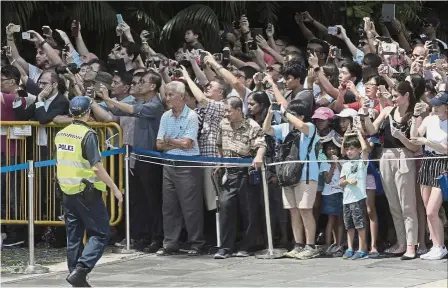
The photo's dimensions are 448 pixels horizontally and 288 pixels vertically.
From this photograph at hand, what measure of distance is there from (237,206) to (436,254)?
2501 millimetres

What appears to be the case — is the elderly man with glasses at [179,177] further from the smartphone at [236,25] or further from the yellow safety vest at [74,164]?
the smartphone at [236,25]

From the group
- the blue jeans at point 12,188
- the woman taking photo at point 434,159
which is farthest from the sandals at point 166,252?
the woman taking photo at point 434,159

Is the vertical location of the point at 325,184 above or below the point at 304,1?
below

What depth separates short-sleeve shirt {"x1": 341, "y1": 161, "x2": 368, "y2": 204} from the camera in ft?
47.3

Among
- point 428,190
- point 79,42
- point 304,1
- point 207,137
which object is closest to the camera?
point 428,190

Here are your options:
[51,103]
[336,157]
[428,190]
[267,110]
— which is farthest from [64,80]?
[428,190]

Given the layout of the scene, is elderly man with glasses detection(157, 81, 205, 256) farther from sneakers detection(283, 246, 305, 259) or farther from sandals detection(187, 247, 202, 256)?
sneakers detection(283, 246, 305, 259)

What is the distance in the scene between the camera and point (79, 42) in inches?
727

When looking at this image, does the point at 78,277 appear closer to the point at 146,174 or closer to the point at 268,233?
Answer: the point at 268,233

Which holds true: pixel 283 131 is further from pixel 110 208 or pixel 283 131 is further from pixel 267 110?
pixel 110 208

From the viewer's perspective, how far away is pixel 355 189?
14453mm

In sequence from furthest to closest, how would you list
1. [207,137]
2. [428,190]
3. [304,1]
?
[304,1] → [207,137] → [428,190]

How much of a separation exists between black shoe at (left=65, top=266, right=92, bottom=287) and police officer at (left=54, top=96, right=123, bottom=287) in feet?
0.28

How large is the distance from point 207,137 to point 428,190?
2897mm
